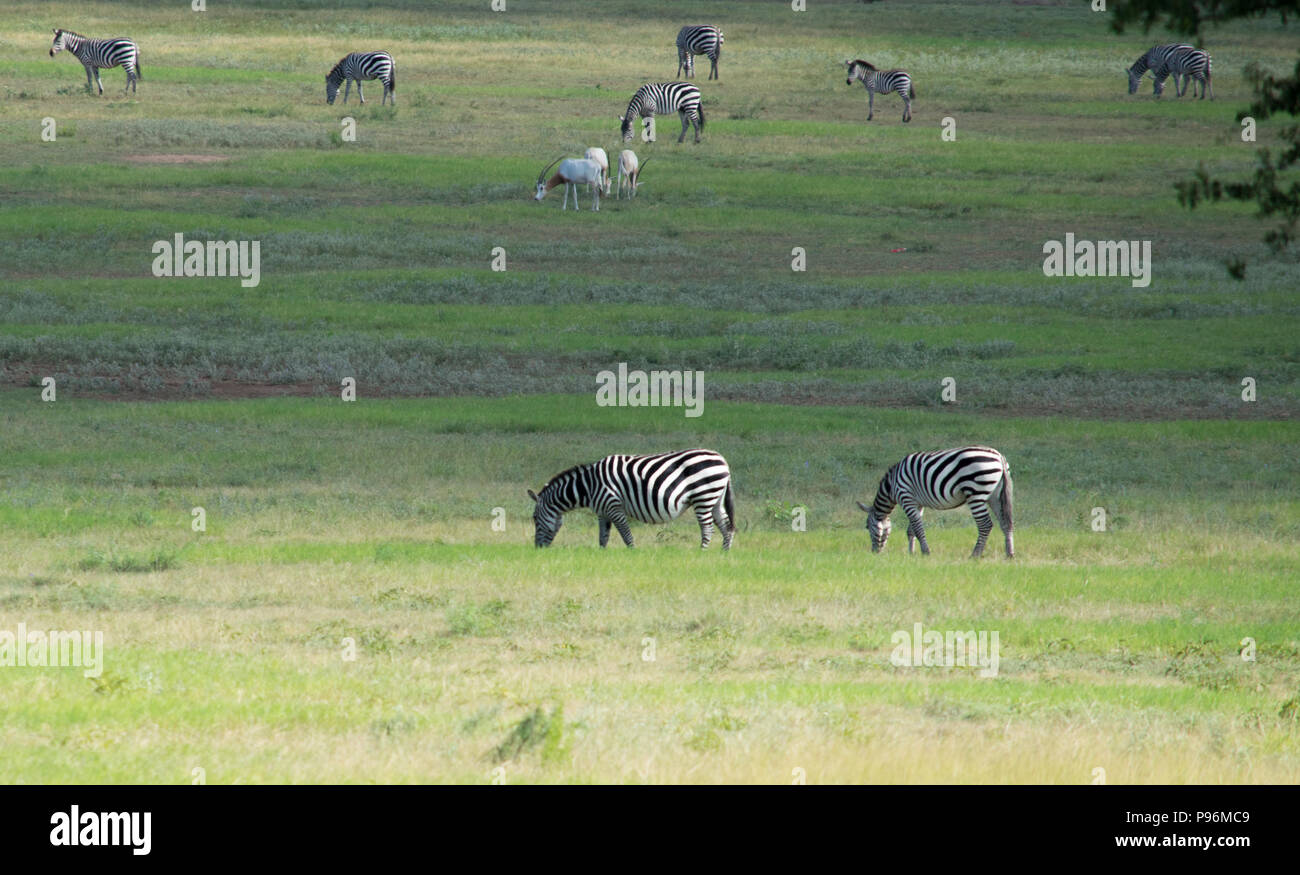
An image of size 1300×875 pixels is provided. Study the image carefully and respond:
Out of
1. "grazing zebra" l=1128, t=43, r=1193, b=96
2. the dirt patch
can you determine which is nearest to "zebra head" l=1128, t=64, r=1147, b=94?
"grazing zebra" l=1128, t=43, r=1193, b=96

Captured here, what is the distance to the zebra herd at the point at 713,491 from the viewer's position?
18250 mm

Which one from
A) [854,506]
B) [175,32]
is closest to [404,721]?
[854,506]

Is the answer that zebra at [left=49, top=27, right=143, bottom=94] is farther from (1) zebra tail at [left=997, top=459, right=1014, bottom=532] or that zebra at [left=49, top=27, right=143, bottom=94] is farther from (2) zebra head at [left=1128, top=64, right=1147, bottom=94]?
(1) zebra tail at [left=997, top=459, right=1014, bottom=532]

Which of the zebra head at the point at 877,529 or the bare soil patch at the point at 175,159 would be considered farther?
the bare soil patch at the point at 175,159

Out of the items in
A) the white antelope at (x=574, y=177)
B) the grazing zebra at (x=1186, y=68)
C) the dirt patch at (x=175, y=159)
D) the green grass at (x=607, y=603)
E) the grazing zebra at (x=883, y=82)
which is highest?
the grazing zebra at (x=1186, y=68)

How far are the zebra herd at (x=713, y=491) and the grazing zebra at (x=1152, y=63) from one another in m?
52.0

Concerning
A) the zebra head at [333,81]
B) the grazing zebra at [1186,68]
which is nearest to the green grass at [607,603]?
the zebra head at [333,81]

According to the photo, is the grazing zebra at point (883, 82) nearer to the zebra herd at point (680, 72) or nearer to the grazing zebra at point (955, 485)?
the zebra herd at point (680, 72)

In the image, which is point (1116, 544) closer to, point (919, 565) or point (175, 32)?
point (919, 565)

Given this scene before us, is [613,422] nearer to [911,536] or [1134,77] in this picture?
[911,536]

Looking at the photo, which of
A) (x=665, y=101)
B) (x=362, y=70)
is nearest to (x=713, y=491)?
(x=665, y=101)

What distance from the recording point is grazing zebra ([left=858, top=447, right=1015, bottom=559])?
Result: 18172mm

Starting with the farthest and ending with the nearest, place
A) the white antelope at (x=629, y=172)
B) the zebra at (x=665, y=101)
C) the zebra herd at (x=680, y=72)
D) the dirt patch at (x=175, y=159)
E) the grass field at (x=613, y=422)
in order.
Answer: the zebra herd at (x=680, y=72) < the zebra at (x=665, y=101) < the dirt patch at (x=175, y=159) < the white antelope at (x=629, y=172) < the grass field at (x=613, y=422)

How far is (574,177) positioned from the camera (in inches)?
1791
